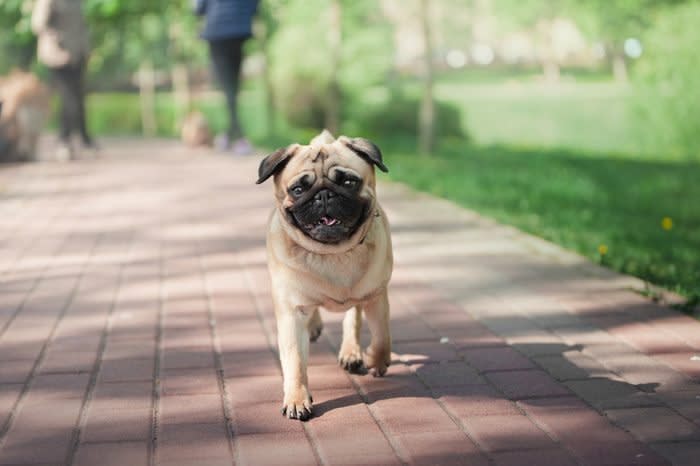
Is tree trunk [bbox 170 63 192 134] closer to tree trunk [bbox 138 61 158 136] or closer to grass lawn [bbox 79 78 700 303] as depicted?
tree trunk [bbox 138 61 158 136]

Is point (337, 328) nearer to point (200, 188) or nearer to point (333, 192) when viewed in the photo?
point (333, 192)

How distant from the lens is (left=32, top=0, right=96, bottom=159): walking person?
13430 mm

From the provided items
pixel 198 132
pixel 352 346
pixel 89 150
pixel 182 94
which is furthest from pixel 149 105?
pixel 352 346

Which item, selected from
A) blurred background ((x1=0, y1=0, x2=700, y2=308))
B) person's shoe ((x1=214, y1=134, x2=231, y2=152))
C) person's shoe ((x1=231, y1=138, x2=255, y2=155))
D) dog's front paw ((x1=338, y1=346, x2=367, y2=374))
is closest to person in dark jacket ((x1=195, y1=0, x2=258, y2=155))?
person's shoe ((x1=231, y1=138, x2=255, y2=155))

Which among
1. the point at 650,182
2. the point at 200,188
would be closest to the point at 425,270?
the point at 200,188

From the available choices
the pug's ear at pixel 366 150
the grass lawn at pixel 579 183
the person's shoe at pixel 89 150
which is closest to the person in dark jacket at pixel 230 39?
the grass lawn at pixel 579 183

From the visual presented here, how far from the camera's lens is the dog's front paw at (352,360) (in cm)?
437

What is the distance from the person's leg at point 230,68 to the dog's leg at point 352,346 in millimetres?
9662

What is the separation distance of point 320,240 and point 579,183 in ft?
28.7

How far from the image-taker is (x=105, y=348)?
4.79m

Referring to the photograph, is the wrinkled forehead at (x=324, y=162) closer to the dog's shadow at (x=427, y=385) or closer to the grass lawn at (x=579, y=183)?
the dog's shadow at (x=427, y=385)

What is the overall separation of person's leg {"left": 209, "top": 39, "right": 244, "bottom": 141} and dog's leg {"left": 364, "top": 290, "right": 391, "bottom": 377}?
32.6 feet

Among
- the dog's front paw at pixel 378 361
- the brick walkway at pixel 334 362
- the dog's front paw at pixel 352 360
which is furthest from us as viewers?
the dog's front paw at pixel 352 360

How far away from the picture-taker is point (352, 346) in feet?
14.5
